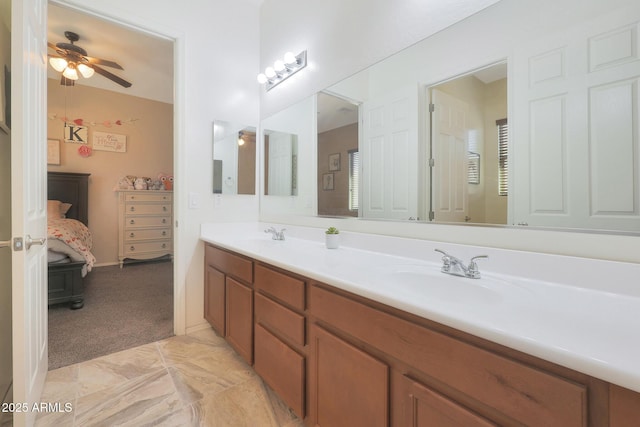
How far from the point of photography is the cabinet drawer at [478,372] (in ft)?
1.74

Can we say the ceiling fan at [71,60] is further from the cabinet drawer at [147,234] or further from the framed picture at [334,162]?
the framed picture at [334,162]

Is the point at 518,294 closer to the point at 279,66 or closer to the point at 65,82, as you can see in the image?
the point at 279,66

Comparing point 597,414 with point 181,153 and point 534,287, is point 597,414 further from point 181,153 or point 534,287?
point 181,153

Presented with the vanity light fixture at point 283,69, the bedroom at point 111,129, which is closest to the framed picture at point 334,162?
the vanity light fixture at point 283,69

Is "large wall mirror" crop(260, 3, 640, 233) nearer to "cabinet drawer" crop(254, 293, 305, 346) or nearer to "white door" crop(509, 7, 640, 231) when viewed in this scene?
"white door" crop(509, 7, 640, 231)

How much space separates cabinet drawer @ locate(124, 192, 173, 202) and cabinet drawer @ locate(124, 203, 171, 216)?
0.26ft

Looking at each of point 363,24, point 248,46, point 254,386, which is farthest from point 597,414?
point 248,46

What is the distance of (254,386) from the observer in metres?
1.62

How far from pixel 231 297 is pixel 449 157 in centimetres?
151

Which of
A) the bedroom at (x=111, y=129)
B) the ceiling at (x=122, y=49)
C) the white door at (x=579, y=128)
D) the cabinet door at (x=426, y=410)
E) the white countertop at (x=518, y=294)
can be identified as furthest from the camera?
the bedroom at (x=111, y=129)

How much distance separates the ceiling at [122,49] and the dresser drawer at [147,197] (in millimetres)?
1677

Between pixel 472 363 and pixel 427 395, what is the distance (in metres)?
0.18

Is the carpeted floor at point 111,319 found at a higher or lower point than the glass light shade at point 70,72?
lower

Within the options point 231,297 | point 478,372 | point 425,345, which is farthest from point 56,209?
point 478,372
